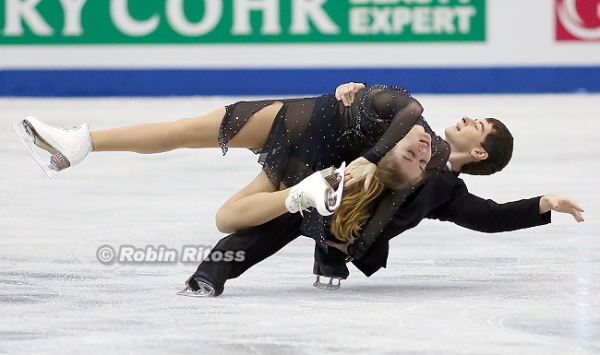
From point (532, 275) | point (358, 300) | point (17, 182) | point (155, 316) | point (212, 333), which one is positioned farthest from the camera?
point (17, 182)

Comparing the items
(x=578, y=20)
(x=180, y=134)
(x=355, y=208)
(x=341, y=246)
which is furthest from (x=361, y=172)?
(x=578, y=20)

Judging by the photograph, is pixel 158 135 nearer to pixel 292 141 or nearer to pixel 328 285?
pixel 292 141

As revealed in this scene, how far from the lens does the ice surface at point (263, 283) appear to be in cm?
216

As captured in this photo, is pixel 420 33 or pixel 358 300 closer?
pixel 358 300

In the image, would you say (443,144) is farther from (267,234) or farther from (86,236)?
(86,236)

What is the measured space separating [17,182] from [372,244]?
2.35m

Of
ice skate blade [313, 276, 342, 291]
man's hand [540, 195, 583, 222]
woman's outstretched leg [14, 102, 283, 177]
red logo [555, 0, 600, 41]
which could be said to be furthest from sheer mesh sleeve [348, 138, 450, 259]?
red logo [555, 0, 600, 41]

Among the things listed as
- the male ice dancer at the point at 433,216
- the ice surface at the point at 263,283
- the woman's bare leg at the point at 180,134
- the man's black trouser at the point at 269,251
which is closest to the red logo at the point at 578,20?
the ice surface at the point at 263,283

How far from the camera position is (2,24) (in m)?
8.27

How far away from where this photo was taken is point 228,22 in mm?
8258

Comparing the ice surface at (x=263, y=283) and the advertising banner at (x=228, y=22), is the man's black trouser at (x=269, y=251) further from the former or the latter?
the advertising banner at (x=228, y=22)

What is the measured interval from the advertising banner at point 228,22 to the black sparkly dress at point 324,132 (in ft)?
17.7

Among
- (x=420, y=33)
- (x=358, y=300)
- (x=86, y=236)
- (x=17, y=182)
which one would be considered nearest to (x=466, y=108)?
(x=420, y=33)

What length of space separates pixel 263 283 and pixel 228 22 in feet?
18.9
